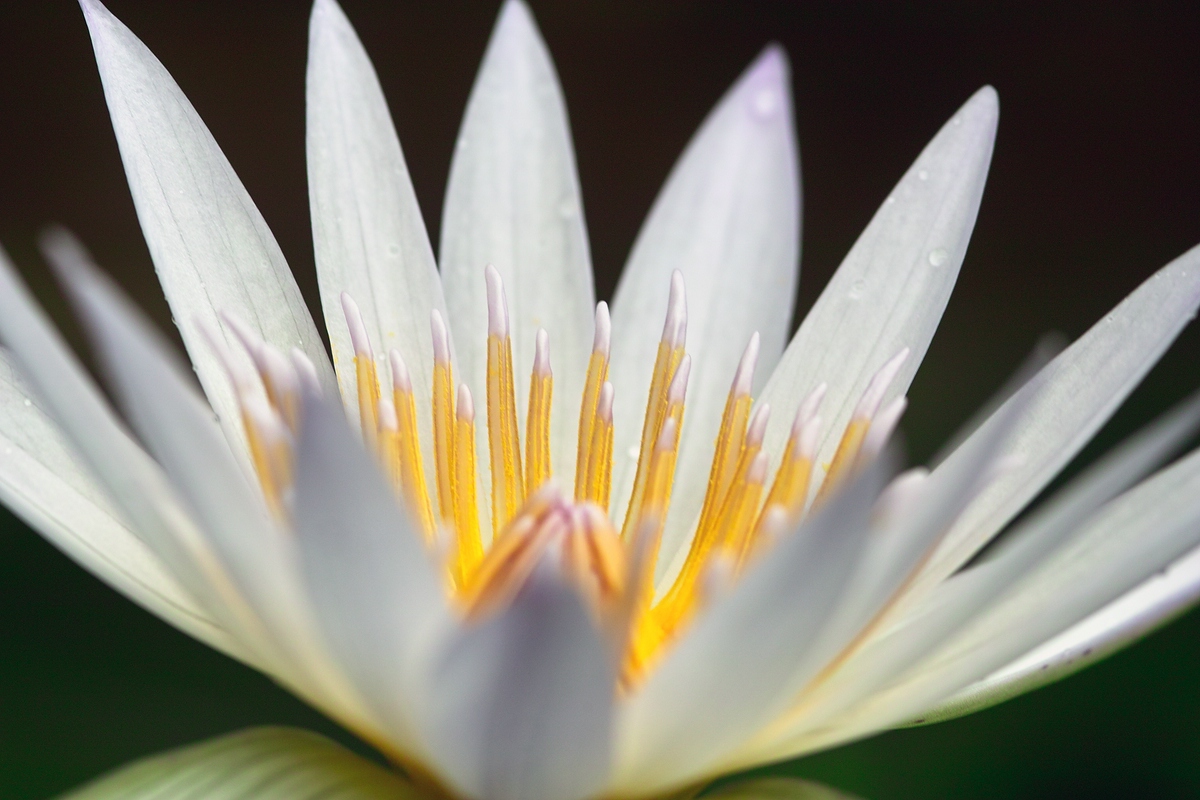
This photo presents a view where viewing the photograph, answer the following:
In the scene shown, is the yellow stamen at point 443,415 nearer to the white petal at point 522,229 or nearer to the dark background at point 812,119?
the white petal at point 522,229

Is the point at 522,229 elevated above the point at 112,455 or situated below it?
above

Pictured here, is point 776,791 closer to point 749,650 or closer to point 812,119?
point 749,650

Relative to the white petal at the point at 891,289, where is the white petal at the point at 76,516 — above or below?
below

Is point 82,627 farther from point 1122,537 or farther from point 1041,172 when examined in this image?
point 1041,172

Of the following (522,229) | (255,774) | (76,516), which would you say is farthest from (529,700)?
(522,229)

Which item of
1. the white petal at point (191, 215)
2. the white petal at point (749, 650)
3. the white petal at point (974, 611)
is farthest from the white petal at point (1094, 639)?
the white petal at point (191, 215)

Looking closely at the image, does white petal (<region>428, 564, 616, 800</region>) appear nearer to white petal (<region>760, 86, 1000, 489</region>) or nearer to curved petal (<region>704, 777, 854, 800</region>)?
curved petal (<region>704, 777, 854, 800</region>)

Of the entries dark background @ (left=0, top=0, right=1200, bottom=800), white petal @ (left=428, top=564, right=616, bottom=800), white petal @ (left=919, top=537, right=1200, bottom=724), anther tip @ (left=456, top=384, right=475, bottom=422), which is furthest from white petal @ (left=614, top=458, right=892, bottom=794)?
dark background @ (left=0, top=0, right=1200, bottom=800)

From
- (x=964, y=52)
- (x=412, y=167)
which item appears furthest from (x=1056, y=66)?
(x=412, y=167)
